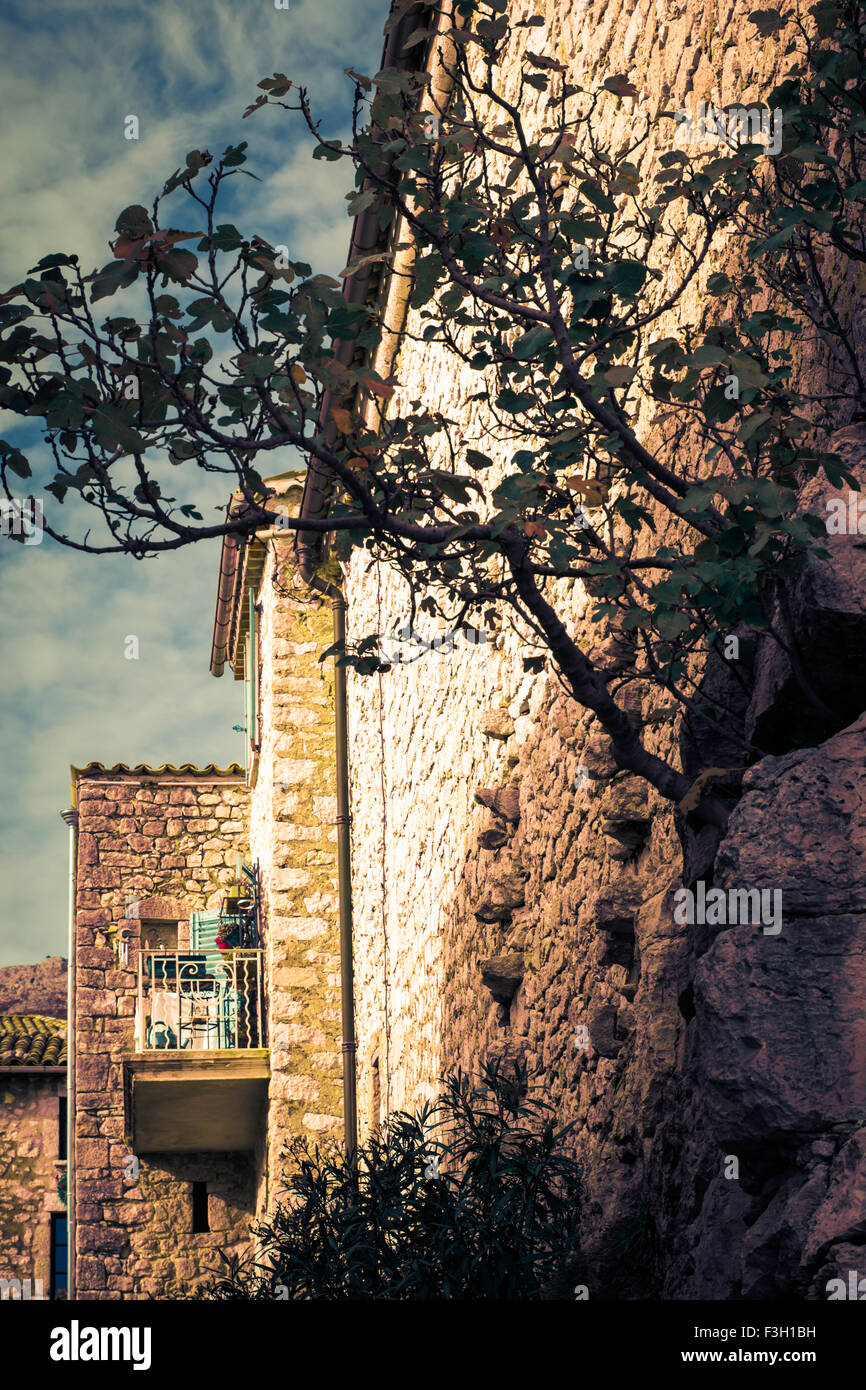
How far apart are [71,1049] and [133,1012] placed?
667 mm

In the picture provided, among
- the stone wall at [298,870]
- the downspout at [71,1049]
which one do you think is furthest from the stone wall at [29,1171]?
the stone wall at [298,870]

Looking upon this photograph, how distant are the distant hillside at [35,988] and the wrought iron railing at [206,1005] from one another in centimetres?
1945

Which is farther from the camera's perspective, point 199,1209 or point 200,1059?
point 199,1209

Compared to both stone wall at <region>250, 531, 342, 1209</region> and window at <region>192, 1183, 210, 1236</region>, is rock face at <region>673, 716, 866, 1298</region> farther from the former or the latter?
window at <region>192, 1183, 210, 1236</region>

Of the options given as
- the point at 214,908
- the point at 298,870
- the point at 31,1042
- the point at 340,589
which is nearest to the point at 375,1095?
the point at 298,870

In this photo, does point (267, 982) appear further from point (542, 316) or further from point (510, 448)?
point (542, 316)

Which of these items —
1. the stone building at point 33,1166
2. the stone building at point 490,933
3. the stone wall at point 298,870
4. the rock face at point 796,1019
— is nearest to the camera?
the rock face at point 796,1019

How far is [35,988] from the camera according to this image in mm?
30875

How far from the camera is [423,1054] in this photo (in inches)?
284

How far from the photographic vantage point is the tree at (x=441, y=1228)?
11.1ft

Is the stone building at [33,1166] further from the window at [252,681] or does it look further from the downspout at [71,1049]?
the window at [252,681]

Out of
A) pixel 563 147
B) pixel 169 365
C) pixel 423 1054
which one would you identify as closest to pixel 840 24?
pixel 563 147

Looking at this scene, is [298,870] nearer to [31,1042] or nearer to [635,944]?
[635,944]

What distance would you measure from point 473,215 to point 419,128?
41 centimetres
